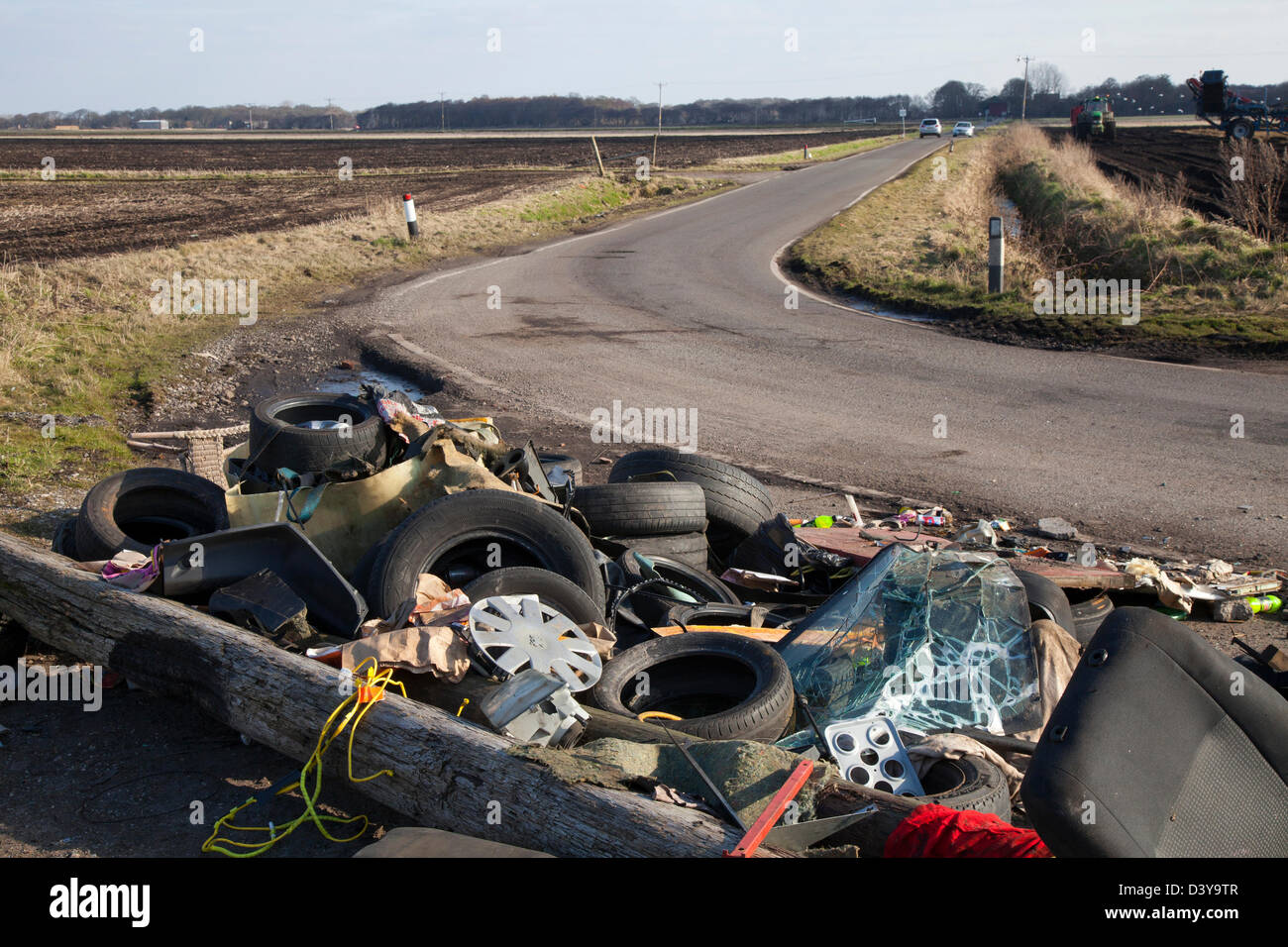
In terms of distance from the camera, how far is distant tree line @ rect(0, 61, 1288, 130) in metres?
134

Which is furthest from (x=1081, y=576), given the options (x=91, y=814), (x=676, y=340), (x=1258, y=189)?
(x=1258, y=189)

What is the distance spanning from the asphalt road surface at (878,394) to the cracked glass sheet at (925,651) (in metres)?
2.58

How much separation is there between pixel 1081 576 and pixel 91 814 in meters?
5.21

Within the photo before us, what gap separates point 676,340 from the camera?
13.5m

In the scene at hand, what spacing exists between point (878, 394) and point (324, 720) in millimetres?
8012

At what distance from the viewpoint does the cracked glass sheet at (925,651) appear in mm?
4570

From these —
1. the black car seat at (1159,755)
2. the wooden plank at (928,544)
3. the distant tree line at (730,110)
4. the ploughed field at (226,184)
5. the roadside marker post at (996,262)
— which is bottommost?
the wooden plank at (928,544)

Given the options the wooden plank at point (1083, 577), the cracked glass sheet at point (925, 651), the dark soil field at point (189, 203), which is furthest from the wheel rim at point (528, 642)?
the dark soil field at point (189, 203)

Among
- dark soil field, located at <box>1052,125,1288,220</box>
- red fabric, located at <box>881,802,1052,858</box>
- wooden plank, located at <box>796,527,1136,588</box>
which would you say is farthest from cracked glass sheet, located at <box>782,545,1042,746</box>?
dark soil field, located at <box>1052,125,1288,220</box>

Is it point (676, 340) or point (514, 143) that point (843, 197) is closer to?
point (676, 340)

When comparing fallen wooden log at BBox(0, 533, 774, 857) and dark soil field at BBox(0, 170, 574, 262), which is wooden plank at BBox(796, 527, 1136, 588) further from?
dark soil field at BBox(0, 170, 574, 262)

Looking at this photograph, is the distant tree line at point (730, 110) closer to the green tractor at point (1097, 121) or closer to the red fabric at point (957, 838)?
the green tractor at point (1097, 121)

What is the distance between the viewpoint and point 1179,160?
39.8 m
